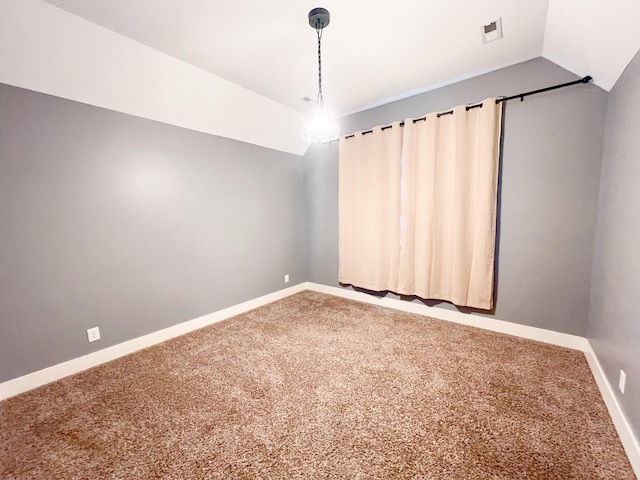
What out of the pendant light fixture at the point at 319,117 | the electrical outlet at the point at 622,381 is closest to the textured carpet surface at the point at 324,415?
the electrical outlet at the point at 622,381

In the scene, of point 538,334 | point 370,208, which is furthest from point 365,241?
point 538,334

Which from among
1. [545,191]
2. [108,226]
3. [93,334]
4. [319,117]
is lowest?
[93,334]

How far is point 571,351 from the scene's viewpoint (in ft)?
7.39

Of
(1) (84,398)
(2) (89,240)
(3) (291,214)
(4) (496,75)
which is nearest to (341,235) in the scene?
(3) (291,214)

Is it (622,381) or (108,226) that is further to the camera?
(108,226)

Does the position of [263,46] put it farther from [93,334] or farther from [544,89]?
[93,334]

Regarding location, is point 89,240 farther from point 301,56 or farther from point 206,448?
point 301,56

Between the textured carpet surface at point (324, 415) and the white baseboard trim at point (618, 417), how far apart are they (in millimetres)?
40

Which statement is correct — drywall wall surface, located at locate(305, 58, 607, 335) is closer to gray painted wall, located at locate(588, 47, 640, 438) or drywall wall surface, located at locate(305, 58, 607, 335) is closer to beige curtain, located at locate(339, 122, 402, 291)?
gray painted wall, located at locate(588, 47, 640, 438)

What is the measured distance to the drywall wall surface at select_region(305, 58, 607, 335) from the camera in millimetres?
2178

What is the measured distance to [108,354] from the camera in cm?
229

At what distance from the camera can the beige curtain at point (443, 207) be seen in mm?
2525

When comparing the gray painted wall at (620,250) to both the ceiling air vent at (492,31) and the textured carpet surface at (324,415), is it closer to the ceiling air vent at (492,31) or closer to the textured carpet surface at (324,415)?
the textured carpet surface at (324,415)

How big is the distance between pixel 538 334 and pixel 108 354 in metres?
4.02
